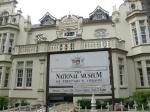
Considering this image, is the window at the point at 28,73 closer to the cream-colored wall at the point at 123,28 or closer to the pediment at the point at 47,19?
the pediment at the point at 47,19

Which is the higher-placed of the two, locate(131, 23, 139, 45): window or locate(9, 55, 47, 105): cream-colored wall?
locate(131, 23, 139, 45): window

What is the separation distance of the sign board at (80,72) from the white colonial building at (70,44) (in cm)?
1079

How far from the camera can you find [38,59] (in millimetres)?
20422

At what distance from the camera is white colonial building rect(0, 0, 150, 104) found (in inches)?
764

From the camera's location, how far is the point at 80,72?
7891mm

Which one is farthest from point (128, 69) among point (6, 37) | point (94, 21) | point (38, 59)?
point (6, 37)

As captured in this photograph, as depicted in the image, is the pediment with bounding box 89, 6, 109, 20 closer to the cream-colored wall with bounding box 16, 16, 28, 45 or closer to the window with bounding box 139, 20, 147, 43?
the window with bounding box 139, 20, 147, 43

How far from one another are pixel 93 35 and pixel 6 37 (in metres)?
11.3

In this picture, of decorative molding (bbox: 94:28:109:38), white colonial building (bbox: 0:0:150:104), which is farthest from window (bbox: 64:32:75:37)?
decorative molding (bbox: 94:28:109:38)

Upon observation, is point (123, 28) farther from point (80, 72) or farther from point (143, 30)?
point (80, 72)

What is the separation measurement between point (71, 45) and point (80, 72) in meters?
12.0

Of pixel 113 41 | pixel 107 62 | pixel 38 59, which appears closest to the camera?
pixel 107 62

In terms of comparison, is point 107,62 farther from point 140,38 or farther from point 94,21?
point 94,21

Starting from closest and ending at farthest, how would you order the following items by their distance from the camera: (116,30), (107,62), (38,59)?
(107,62)
(38,59)
(116,30)
